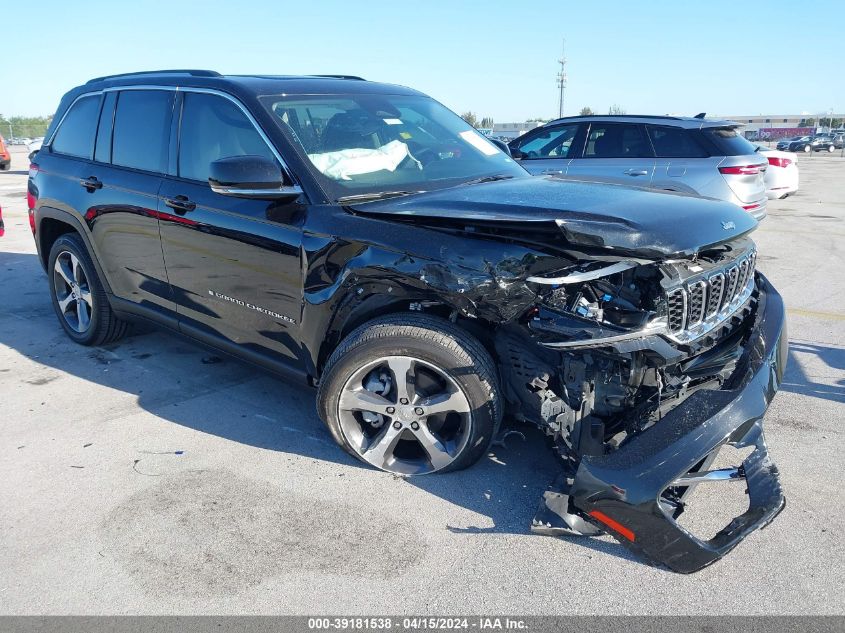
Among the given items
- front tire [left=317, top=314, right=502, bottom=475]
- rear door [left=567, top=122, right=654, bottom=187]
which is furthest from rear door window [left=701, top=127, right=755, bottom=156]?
front tire [left=317, top=314, right=502, bottom=475]

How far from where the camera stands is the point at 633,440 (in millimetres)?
2707

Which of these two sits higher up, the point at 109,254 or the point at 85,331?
the point at 109,254

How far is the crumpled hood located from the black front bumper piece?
64 cm

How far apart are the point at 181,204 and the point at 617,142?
6.46 metres

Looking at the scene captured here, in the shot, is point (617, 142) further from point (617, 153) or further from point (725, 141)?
point (725, 141)

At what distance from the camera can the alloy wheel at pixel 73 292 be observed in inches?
208

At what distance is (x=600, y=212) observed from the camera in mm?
2926

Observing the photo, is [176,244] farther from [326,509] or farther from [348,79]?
[326,509]

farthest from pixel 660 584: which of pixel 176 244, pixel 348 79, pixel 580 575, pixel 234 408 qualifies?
pixel 348 79

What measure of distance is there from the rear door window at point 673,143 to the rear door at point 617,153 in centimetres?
10

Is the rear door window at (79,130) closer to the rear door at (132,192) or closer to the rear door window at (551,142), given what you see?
the rear door at (132,192)

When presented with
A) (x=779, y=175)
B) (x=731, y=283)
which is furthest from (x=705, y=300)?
(x=779, y=175)

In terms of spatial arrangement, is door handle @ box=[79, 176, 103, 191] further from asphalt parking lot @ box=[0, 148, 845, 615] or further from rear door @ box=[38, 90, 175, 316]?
asphalt parking lot @ box=[0, 148, 845, 615]

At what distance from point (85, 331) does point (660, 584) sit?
15.0ft
